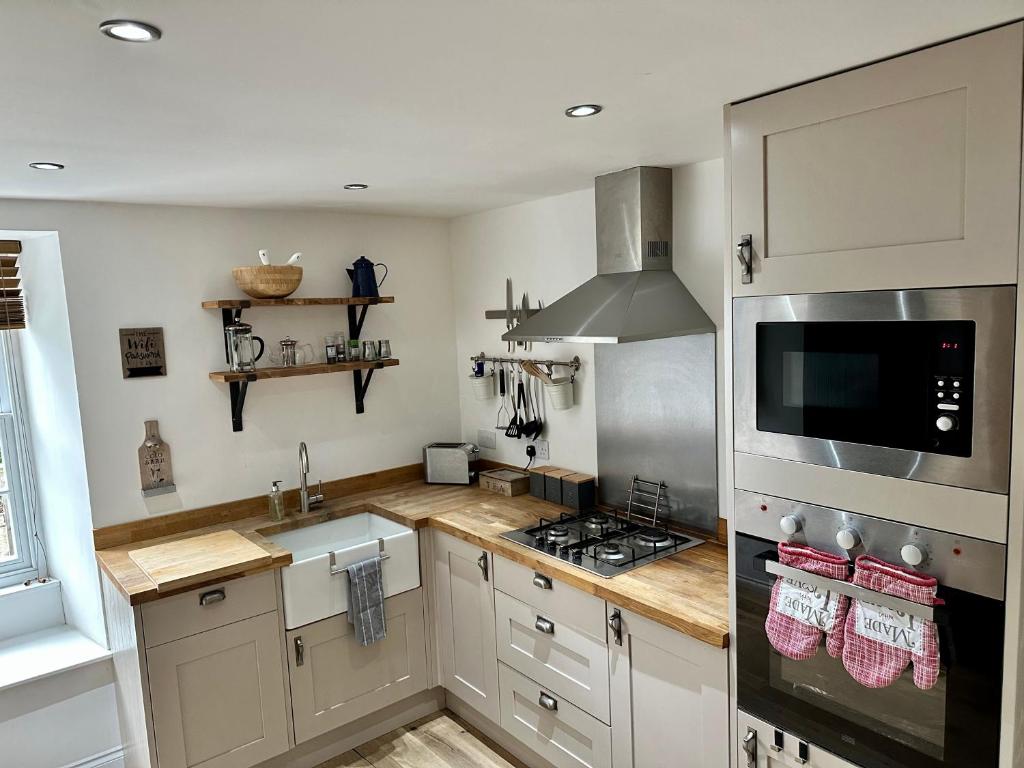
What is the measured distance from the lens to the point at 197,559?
278cm

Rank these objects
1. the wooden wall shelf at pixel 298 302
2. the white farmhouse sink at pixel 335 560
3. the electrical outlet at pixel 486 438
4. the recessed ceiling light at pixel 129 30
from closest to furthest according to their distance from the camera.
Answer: the recessed ceiling light at pixel 129 30 → the white farmhouse sink at pixel 335 560 → the wooden wall shelf at pixel 298 302 → the electrical outlet at pixel 486 438

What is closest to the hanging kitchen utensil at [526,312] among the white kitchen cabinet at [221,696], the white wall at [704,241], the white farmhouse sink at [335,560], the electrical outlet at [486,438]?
the electrical outlet at [486,438]

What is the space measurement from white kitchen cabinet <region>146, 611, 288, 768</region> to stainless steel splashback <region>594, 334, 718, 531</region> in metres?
1.54

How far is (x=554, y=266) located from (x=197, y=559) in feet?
6.34

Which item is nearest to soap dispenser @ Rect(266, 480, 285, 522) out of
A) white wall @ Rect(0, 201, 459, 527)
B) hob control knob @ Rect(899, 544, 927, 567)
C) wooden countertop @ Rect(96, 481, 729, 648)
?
wooden countertop @ Rect(96, 481, 729, 648)

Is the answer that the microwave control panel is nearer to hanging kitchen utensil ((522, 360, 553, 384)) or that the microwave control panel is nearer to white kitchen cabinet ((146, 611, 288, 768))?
hanging kitchen utensil ((522, 360, 553, 384))

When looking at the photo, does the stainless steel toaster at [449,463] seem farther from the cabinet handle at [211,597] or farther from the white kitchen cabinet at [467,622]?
the cabinet handle at [211,597]

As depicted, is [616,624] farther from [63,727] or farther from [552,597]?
[63,727]

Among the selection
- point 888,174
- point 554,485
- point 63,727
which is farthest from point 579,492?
point 63,727

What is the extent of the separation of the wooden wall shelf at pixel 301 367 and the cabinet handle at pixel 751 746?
2204mm

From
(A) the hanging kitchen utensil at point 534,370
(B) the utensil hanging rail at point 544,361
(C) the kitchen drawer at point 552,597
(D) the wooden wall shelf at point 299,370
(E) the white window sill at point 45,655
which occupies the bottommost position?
(E) the white window sill at point 45,655

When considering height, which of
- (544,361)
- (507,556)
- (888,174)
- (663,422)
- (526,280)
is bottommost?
(507,556)

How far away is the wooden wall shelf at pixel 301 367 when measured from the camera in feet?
10.3

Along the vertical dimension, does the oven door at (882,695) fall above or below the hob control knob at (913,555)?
below
